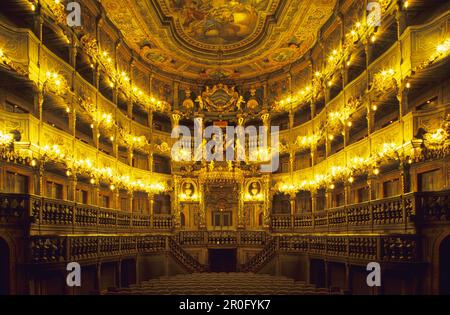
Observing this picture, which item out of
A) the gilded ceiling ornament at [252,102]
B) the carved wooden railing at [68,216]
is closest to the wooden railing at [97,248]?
the carved wooden railing at [68,216]

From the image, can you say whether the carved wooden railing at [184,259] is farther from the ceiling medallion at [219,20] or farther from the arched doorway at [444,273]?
the arched doorway at [444,273]

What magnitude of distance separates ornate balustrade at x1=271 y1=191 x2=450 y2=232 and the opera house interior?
8 centimetres

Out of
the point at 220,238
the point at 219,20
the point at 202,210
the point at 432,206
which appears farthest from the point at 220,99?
the point at 432,206

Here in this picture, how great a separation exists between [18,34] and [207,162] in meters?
19.3

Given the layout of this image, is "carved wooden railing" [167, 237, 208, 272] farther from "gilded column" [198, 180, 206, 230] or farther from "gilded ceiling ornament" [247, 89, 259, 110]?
"gilded ceiling ornament" [247, 89, 259, 110]

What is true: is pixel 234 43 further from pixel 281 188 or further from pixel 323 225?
pixel 323 225

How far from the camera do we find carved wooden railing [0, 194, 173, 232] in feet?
43.1

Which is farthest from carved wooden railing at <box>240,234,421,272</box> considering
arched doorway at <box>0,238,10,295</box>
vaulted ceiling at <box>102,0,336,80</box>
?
vaulted ceiling at <box>102,0,336,80</box>

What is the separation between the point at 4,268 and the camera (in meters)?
12.7

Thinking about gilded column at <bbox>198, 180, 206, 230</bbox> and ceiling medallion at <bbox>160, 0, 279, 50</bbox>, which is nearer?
ceiling medallion at <bbox>160, 0, 279, 50</bbox>

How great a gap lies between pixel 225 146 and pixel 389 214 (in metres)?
20.4

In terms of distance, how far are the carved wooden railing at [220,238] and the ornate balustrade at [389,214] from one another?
15.4 ft

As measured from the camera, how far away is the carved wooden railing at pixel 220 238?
1173 inches
